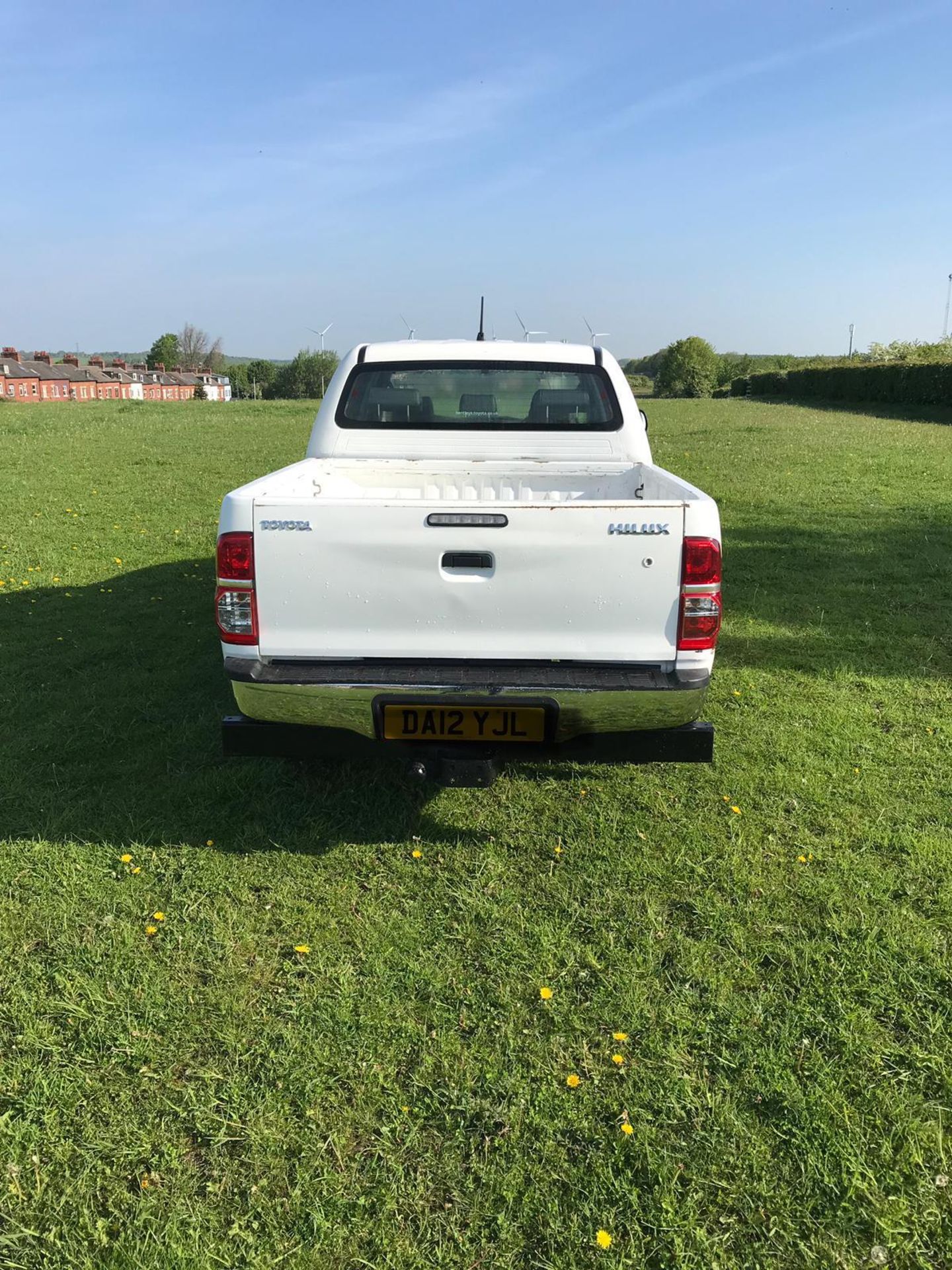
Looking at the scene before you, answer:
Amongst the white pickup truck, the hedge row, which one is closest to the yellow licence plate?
the white pickup truck

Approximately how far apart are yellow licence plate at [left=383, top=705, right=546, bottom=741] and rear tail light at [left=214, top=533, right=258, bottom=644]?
0.56 meters

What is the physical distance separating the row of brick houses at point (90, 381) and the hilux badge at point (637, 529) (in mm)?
93607

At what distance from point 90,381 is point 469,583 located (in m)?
124

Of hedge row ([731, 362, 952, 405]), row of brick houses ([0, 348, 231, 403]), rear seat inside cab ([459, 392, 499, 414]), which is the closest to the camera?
rear seat inside cab ([459, 392, 499, 414])

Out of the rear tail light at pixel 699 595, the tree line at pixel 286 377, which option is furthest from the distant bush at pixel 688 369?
the rear tail light at pixel 699 595

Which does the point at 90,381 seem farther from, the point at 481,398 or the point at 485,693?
the point at 485,693

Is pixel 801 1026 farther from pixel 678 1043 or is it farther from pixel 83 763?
pixel 83 763

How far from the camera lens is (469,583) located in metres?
2.91

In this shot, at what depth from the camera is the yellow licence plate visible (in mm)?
2908

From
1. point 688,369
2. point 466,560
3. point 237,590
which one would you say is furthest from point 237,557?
point 688,369

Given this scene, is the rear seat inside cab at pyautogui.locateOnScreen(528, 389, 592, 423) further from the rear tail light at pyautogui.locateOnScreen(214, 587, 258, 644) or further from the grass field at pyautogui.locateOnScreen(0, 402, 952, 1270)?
the rear tail light at pyautogui.locateOnScreen(214, 587, 258, 644)

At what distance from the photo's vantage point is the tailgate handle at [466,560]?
2898 millimetres

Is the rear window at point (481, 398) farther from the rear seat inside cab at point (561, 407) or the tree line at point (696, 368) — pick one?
the tree line at point (696, 368)

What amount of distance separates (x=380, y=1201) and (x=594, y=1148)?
0.55 metres
